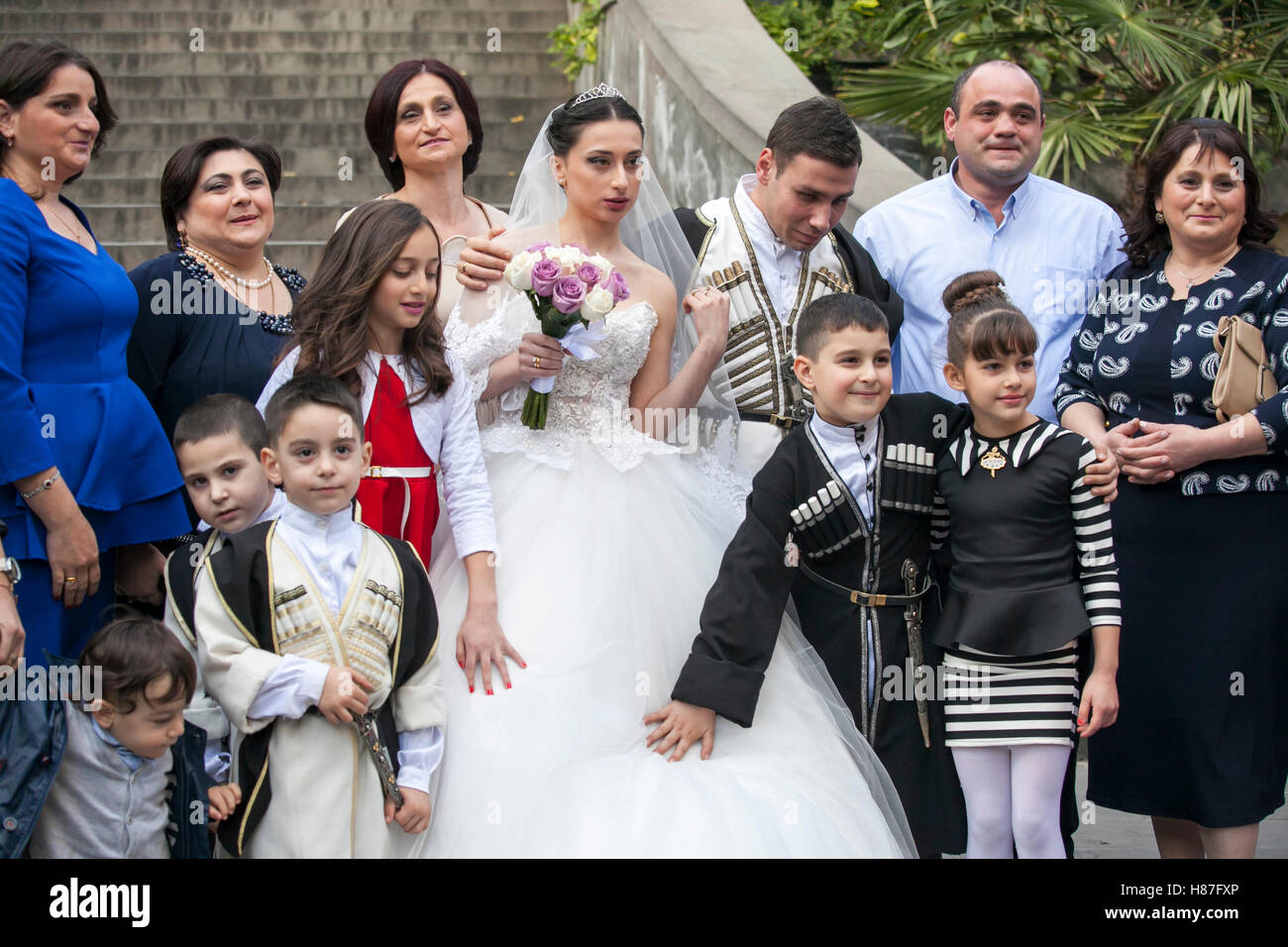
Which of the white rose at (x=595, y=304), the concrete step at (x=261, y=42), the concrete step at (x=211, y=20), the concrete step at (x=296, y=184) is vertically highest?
the concrete step at (x=211, y=20)

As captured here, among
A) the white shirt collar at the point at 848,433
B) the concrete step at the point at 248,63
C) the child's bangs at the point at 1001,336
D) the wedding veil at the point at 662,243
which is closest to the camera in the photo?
the child's bangs at the point at 1001,336

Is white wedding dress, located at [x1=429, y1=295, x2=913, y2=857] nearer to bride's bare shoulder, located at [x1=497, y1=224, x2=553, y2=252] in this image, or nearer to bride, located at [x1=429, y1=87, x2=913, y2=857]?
bride, located at [x1=429, y1=87, x2=913, y2=857]

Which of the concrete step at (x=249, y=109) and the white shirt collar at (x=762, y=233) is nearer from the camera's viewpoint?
the white shirt collar at (x=762, y=233)

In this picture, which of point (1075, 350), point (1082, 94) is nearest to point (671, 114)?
point (1082, 94)

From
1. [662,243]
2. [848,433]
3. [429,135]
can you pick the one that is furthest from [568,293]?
[429,135]

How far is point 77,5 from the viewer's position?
9758mm

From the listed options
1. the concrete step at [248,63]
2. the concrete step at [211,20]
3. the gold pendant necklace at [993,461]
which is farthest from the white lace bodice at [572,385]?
the concrete step at [211,20]

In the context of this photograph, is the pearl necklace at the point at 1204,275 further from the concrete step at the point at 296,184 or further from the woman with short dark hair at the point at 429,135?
the concrete step at the point at 296,184

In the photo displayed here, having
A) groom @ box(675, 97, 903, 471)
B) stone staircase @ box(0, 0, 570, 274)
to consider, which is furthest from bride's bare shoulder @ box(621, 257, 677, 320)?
stone staircase @ box(0, 0, 570, 274)

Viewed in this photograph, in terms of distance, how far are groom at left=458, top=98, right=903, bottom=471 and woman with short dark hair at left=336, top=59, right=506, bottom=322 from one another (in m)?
0.71

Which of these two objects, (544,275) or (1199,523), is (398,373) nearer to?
(544,275)

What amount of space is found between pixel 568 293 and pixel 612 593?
2.47 feet

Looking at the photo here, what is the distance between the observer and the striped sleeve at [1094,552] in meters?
3.33

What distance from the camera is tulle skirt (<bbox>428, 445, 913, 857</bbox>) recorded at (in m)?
2.96
